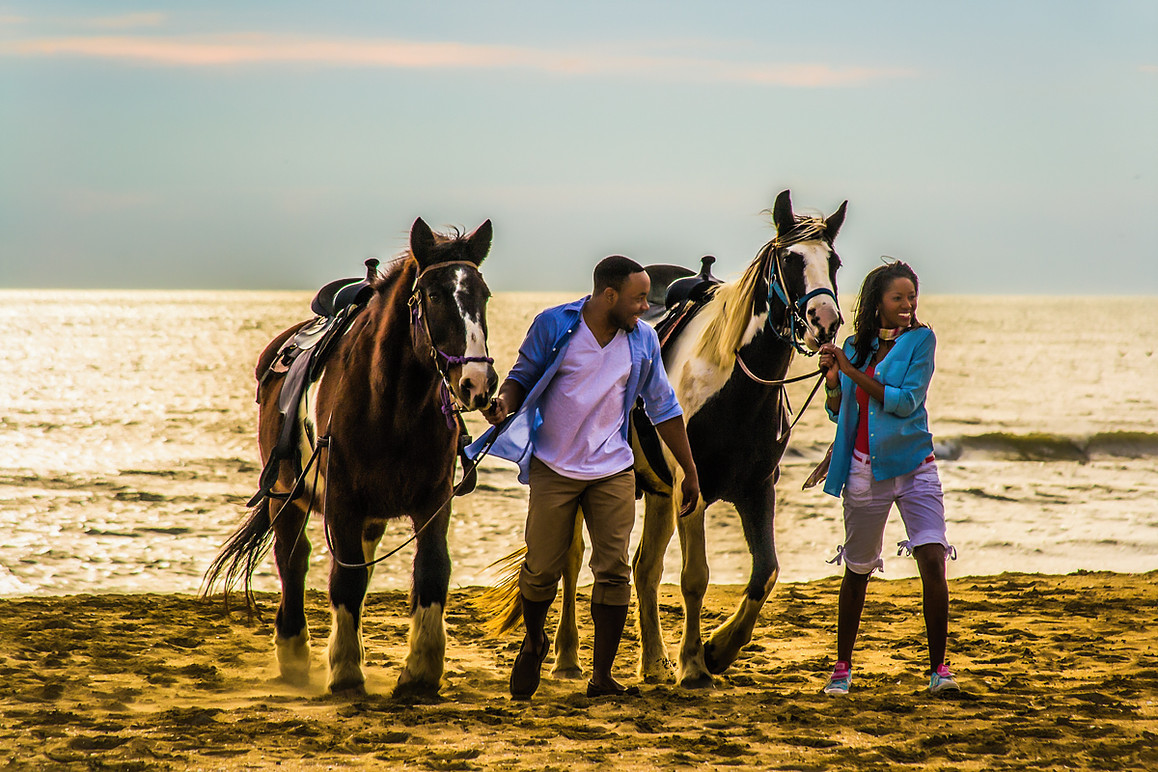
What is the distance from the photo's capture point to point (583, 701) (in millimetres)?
5137

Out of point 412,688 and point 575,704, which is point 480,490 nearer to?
point 412,688

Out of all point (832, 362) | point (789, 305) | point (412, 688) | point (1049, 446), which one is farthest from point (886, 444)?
point (1049, 446)

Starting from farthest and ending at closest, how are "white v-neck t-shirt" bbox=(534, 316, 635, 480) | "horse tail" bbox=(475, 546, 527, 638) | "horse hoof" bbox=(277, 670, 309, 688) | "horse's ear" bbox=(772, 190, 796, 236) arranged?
"horse tail" bbox=(475, 546, 527, 638) < "horse hoof" bbox=(277, 670, 309, 688) < "horse's ear" bbox=(772, 190, 796, 236) < "white v-neck t-shirt" bbox=(534, 316, 635, 480)

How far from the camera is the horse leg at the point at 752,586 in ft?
18.8

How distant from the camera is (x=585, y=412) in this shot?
479cm

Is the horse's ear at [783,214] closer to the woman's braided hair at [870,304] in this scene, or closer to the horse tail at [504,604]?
the woman's braided hair at [870,304]

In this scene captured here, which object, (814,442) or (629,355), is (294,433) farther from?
(814,442)

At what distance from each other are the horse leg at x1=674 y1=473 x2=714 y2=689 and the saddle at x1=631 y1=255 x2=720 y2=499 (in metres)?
0.26

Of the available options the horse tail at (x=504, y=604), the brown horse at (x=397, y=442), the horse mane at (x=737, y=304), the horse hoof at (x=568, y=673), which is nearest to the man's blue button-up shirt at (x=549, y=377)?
the brown horse at (x=397, y=442)

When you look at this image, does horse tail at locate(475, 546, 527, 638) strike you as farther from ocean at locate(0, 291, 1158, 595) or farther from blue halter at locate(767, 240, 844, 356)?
ocean at locate(0, 291, 1158, 595)

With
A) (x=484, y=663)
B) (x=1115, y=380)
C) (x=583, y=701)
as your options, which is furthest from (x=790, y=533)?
(x=1115, y=380)

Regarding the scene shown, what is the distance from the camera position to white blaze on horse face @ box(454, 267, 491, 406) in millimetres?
4410

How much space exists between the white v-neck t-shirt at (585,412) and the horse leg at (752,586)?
1.23 meters

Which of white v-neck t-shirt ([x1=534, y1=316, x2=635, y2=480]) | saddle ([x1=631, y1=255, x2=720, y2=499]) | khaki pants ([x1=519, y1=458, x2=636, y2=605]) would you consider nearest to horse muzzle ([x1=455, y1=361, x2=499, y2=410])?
white v-neck t-shirt ([x1=534, y1=316, x2=635, y2=480])
